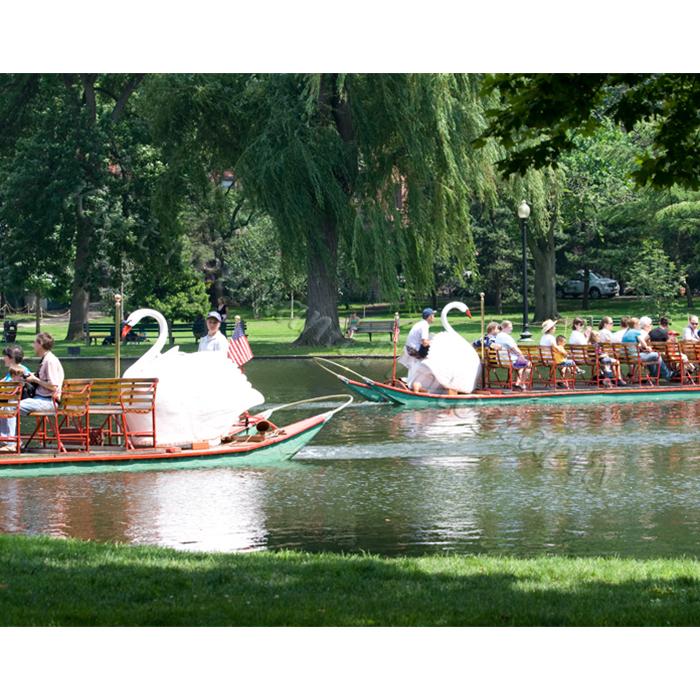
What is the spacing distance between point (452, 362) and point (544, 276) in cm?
3160

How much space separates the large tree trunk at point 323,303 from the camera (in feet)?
132

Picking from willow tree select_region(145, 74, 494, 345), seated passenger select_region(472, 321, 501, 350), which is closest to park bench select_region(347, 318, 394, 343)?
willow tree select_region(145, 74, 494, 345)

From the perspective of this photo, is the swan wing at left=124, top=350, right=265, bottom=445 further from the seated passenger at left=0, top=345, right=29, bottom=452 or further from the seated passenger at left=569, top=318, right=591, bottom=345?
the seated passenger at left=569, top=318, right=591, bottom=345

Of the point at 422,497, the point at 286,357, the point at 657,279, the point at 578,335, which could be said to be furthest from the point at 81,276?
the point at 422,497

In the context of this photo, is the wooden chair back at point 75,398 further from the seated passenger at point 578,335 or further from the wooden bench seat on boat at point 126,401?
the seated passenger at point 578,335

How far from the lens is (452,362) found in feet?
80.8

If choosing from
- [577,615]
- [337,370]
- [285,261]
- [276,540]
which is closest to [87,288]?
[285,261]

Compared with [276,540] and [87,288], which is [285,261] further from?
[276,540]

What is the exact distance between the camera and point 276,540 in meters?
12.2

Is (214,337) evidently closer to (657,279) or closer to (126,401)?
(126,401)

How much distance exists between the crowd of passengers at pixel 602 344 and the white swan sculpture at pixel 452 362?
955 millimetres

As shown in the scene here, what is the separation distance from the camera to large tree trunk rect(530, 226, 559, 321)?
55000 millimetres

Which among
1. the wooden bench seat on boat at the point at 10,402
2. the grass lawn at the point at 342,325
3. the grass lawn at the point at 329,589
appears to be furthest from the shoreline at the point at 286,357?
the grass lawn at the point at 329,589

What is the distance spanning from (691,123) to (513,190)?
27.5m
